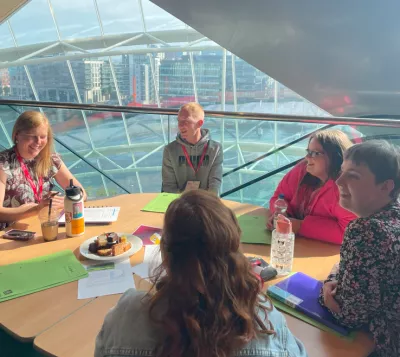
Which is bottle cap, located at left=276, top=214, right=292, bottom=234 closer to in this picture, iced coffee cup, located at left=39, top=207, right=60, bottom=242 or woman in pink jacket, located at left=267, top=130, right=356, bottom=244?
woman in pink jacket, located at left=267, top=130, right=356, bottom=244

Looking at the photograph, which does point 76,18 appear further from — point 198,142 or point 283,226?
point 283,226

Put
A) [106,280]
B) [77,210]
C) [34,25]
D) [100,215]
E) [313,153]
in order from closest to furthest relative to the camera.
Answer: [106,280], [77,210], [313,153], [100,215], [34,25]

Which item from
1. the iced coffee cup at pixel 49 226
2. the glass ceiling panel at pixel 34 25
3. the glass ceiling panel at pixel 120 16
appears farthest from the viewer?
the glass ceiling panel at pixel 120 16

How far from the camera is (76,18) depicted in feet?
38.9

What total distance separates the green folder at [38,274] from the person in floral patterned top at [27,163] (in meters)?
0.54

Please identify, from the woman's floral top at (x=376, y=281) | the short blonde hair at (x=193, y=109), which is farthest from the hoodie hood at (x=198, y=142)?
the woman's floral top at (x=376, y=281)

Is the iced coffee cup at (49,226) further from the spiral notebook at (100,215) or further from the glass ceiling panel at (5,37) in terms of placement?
the glass ceiling panel at (5,37)

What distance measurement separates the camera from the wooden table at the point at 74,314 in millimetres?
1093

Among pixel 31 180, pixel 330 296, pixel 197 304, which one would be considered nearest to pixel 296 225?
pixel 330 296

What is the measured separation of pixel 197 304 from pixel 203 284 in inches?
1.7

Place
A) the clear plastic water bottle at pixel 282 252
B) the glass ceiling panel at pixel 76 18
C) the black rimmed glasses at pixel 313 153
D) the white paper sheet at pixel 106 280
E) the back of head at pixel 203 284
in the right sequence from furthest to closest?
the glass ceiling panel at pixel 76 18 → the black rimmed glasses at pixel 313 153 → the clear plastic water bottle at pixel 282 252 → the white paper sheet at pixel 106 280 → the back of head at pixel 203 284

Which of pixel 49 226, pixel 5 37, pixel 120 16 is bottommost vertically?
pixel 49 226

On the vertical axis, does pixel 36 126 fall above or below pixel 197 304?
above

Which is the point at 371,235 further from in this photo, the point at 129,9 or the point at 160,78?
the point at 160,78
